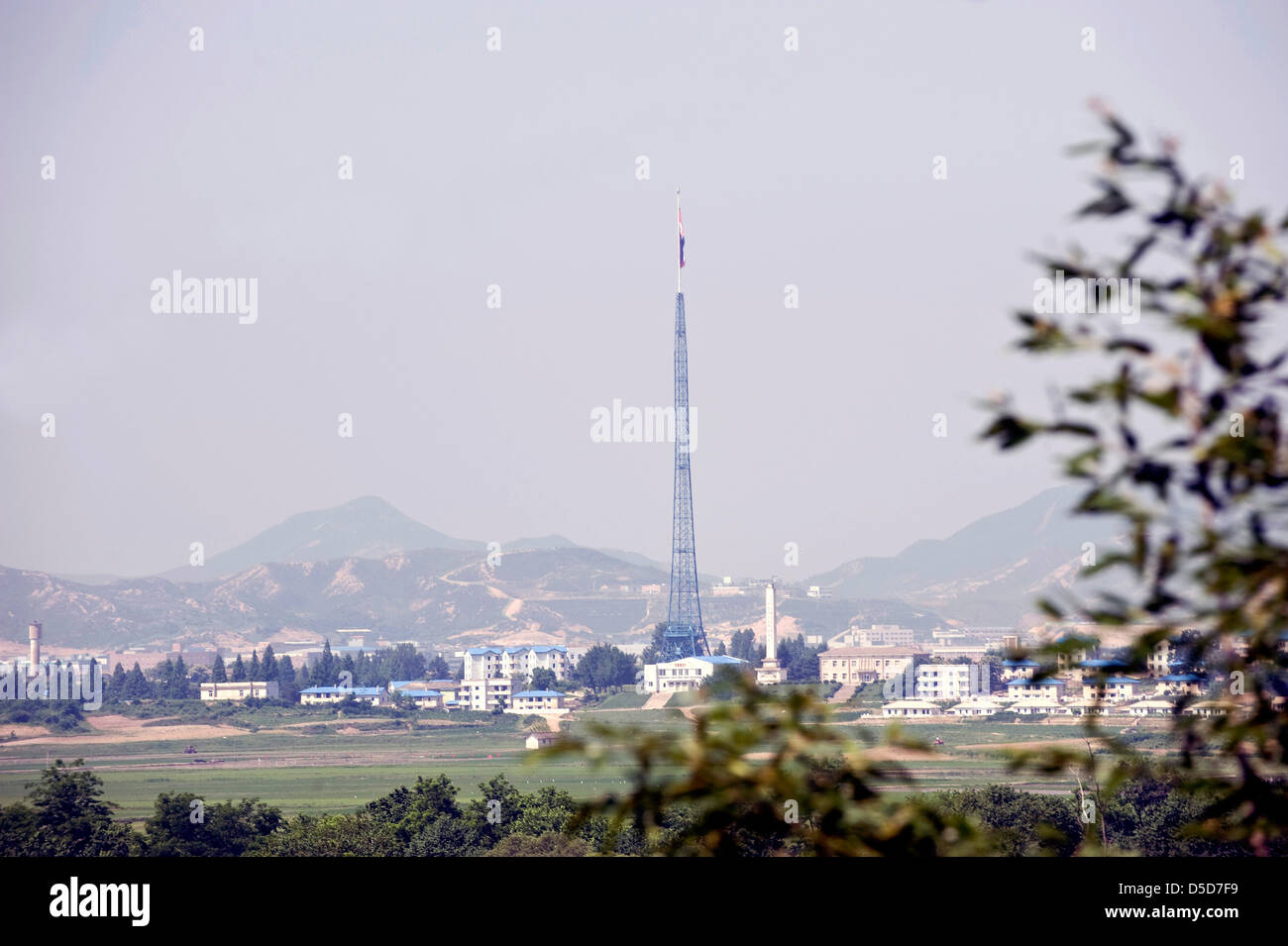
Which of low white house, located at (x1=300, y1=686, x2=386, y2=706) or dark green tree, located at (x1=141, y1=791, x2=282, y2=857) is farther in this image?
low white house, located at (x1=300, y1=686, x2=386, y2=706)

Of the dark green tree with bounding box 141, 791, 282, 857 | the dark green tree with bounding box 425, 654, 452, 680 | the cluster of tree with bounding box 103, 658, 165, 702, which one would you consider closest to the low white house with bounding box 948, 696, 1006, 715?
the dark green tree with bounding box 425, 654, 452, 680

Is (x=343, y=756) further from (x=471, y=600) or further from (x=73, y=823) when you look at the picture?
(x=471, y=600)

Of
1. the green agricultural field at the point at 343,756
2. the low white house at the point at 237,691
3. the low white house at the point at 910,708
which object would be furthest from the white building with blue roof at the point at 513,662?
the low white house at the point at 910,708

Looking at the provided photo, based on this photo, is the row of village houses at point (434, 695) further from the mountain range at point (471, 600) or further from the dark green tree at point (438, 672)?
the mountain range at point (471, 600)

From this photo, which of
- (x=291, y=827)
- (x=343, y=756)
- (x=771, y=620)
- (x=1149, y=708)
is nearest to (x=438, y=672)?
(x=771, y=620)

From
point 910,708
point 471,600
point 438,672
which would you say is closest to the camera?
point 910,708

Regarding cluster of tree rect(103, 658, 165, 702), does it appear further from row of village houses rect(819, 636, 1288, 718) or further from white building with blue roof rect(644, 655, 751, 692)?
row of village houses rect(819, 636, 1288, 718)
